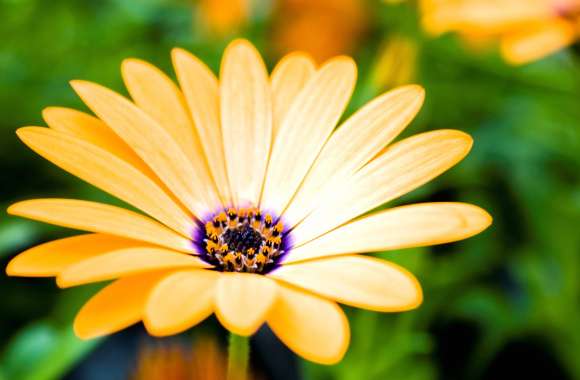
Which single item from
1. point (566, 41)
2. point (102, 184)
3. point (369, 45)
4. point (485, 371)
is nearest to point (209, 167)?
point (102, 184)

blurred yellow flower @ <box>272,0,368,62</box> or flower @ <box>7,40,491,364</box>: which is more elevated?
flower @ <box>7,40,491,364</box>

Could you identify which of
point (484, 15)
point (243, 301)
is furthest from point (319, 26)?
point (243, 301)

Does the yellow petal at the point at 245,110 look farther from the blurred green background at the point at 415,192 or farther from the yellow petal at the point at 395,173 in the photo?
the blurred green background at the point at 415,192

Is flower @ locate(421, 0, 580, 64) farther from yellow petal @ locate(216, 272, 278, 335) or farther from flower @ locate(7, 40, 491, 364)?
yellow petal @ locate(216, 272, 278, 335)

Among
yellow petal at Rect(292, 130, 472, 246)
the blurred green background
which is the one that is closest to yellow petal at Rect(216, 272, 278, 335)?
yellow petal at Rect(292, 130, 472, 246)

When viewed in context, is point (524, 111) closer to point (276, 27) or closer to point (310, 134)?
point (276, 27)

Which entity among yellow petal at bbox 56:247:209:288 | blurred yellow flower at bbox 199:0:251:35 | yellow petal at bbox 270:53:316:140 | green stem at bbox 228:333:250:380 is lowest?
green stem at bbox 228:333:250:380
